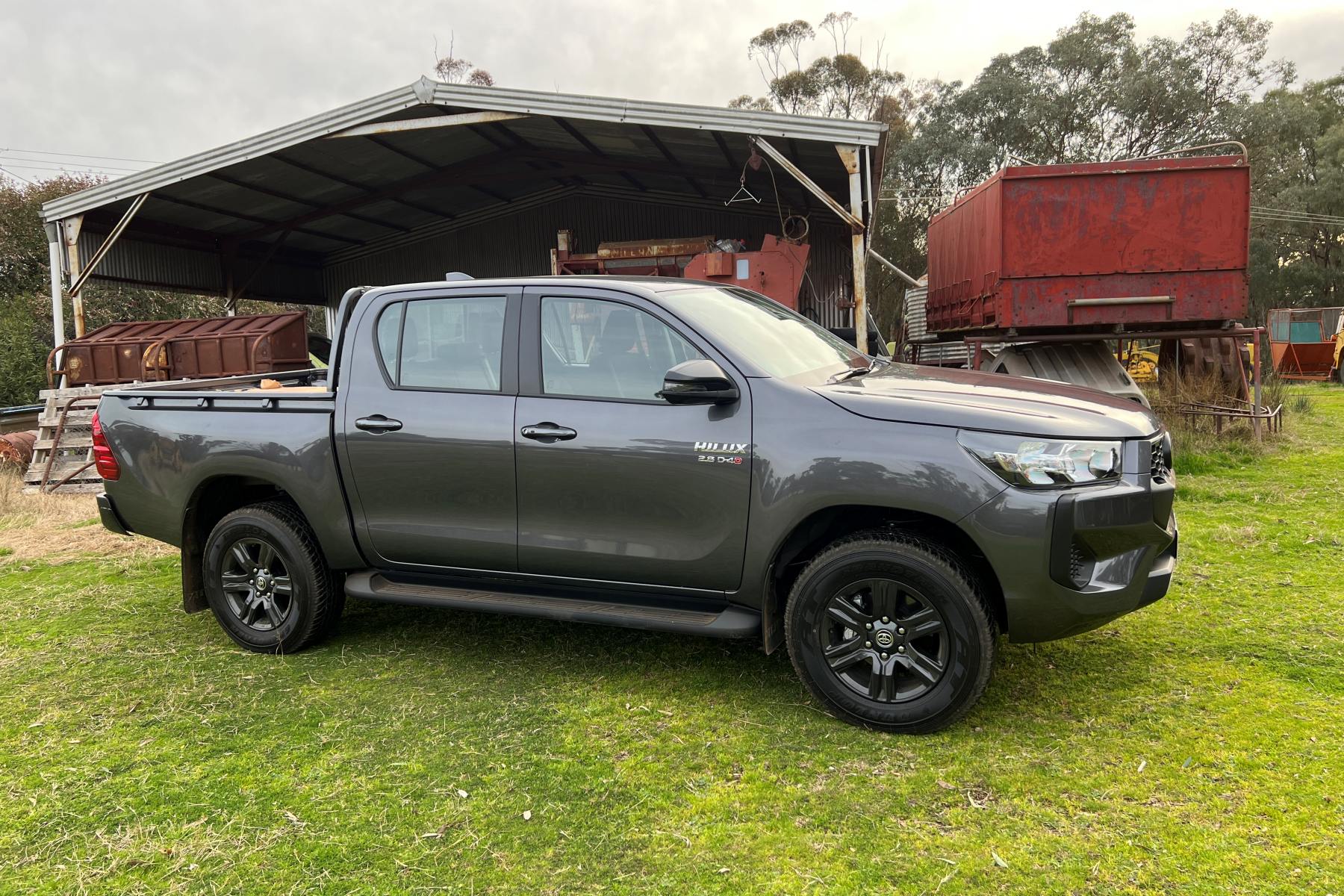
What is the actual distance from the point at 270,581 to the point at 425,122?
28.6ft

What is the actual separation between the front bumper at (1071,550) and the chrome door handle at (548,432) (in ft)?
5.53

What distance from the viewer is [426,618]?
5016mm

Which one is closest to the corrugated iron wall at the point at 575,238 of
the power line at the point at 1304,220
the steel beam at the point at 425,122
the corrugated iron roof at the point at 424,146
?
the corrugated iron roof at the point at 424,146

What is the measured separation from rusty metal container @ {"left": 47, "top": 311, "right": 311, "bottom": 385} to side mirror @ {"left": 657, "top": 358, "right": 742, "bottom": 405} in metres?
10.9

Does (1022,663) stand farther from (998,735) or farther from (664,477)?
(664,477)

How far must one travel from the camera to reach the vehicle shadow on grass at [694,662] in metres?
3.59

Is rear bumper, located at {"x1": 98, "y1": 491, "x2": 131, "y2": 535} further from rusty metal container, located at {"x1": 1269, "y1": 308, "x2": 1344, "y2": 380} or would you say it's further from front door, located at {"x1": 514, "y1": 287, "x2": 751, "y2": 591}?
rusty metal container, located at {"x1": 1269, "y1": 308, "x2": 1344, "y2": 380}

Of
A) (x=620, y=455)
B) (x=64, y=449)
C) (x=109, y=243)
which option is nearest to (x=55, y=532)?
(x=64, y=449)

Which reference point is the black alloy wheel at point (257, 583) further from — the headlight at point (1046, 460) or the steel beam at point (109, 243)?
the steel beam at point (109, 243)

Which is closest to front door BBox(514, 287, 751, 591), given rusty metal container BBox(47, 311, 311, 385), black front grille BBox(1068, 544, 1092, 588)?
black front grille BBox(1068, 544, 1092, 588)

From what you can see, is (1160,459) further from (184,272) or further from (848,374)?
(184,272)

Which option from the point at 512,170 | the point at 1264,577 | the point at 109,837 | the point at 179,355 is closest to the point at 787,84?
the point at 512,170

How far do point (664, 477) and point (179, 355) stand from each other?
12.3 meters

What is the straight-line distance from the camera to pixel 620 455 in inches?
142
